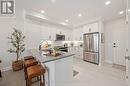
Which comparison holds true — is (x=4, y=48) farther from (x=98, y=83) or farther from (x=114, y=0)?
(x=114, y=0)

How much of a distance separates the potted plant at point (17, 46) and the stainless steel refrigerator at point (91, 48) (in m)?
3.71

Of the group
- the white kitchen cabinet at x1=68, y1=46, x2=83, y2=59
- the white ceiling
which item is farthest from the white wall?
the white kitchen cabinet at x1=68, y1=46, x2=83, y2=59

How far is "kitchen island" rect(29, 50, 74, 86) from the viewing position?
2129mm

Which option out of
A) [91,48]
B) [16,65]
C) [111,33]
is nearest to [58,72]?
[16,65]

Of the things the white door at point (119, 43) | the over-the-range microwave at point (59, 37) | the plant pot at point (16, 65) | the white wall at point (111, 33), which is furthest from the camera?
the over-the-range microwave at point (59, 37)

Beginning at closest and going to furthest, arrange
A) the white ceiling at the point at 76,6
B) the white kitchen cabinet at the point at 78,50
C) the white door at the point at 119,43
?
the white ceiling at the point at 76,6, the white door at the point at 119,43, the white kitchen cabinet at the point at 78,50

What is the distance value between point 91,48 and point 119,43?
1.53m

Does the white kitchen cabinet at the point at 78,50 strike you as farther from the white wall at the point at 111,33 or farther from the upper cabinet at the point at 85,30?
the white wall at the point at 111,33

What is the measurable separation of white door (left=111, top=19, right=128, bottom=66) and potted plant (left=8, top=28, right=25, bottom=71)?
494cm

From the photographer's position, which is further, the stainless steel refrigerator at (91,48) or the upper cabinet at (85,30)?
the upper cabinet at (85,30)

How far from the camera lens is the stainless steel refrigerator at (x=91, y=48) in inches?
203

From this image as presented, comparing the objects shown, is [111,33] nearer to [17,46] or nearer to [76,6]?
[76,6]

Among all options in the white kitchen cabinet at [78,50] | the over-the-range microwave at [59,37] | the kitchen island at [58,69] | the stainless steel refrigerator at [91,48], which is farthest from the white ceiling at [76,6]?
the white kitchen cabinet at [78,50]

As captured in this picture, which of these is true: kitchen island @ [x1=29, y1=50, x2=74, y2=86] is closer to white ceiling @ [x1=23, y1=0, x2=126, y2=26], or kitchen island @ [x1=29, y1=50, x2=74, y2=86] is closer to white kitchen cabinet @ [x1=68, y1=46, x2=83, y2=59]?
white ceiling @ [x1=23, y1=0, x2=126, y2=26]
